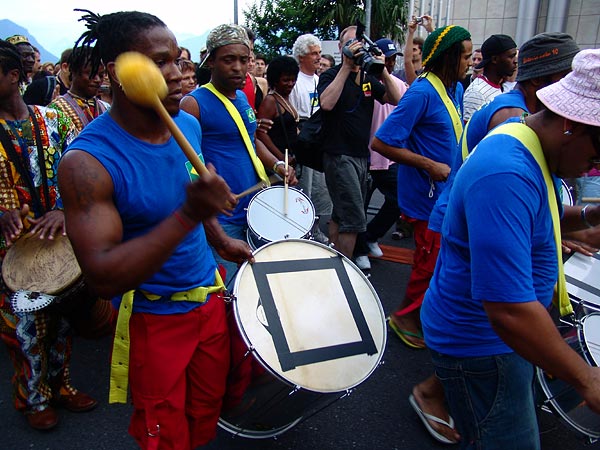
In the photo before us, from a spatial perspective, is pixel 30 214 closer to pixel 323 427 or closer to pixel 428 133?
pixel 323 427

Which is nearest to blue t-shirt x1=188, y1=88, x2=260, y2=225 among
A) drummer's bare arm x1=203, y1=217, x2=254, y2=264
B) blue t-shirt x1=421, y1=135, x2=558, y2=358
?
drummer's bare arm x1=203, y1=217, x2=254, y2=264

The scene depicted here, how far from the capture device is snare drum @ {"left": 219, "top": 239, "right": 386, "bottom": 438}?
1.85 meters

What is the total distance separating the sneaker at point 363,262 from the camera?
15.5 ft

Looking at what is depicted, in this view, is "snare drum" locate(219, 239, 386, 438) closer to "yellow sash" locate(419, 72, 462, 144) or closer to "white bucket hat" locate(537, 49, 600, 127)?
"white bucket hat" locate(537, 49, 600, 127)

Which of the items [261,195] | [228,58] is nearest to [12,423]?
[261,195]

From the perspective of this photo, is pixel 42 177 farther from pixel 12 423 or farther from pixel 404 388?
pixel 404 388

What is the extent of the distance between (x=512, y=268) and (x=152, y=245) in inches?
39.8

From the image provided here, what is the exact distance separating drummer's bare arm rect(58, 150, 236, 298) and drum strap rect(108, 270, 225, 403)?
0.42m

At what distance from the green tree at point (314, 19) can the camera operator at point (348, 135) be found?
22.1 meters

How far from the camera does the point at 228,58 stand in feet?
10.4

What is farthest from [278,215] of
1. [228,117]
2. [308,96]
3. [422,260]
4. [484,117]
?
[308,96]

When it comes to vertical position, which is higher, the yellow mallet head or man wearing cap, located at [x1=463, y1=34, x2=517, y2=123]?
the yellow mallet head

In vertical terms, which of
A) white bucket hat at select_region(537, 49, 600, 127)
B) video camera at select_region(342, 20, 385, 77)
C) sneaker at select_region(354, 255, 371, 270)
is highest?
white bucket hat at select_region(537, 49, 600, 127)

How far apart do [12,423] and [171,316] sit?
1666 mm
